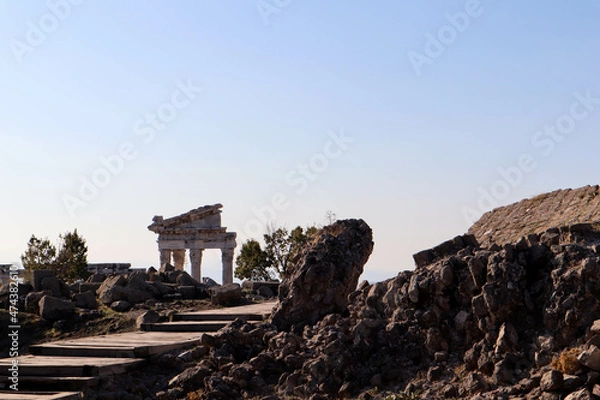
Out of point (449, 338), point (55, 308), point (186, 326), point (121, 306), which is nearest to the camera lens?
point (449, 338)

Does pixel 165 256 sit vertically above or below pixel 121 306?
above

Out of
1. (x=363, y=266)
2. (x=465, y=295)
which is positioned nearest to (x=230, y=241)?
(x=363, y=266)

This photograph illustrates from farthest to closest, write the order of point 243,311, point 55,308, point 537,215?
point 537,215 < point 55,308 < point 243,311

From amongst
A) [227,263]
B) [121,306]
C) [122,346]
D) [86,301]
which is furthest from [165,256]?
[122,346]

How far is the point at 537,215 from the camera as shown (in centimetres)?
1900

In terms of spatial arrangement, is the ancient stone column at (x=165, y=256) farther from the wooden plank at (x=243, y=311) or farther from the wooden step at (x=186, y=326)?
the wooden step at (x=186, y=326)

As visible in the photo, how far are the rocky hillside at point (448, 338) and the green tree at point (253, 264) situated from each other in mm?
33809

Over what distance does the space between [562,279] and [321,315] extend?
4894 mm

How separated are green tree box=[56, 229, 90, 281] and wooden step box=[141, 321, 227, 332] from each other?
92.3 feet

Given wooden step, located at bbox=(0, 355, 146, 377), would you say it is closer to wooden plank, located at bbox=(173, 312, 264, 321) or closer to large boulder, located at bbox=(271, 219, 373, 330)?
large boulder, located at bbox=(271, 219, 373, 330)

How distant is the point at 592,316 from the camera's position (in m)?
10.1

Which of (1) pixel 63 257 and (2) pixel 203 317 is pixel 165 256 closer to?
(1) pixel 63 257

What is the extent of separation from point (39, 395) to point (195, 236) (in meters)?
37.1

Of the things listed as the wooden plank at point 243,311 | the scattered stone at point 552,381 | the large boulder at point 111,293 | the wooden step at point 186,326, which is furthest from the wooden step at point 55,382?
the scattered stone at point 552,381
